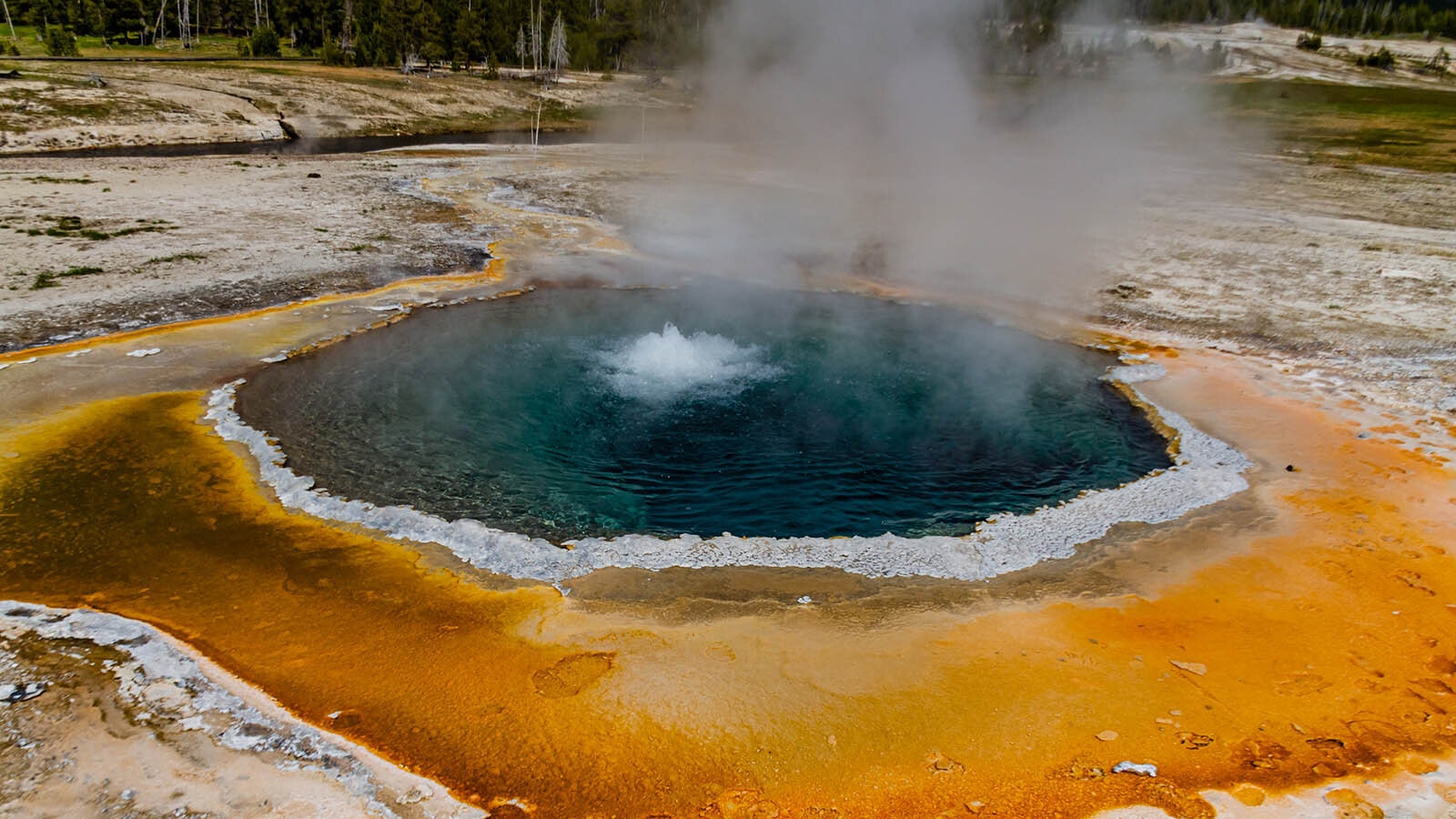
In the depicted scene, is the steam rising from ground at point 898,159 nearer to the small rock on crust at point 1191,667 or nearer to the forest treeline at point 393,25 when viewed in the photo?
the small rock on crust at point 1191,667

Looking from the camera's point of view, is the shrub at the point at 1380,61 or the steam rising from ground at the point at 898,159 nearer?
the steam rising from ground at the point at 898,159

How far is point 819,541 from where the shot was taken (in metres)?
4.72

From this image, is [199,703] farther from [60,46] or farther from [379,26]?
[379,26]

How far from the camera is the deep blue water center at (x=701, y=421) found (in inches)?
208

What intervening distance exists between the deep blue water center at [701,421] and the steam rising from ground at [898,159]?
112 inches

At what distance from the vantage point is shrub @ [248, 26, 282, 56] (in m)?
37.5

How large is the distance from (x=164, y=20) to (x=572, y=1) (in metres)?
20.5

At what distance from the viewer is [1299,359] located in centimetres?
787

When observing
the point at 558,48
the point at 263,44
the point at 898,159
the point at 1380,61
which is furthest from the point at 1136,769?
the point at 1380,61

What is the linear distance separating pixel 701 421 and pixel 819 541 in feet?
6.73

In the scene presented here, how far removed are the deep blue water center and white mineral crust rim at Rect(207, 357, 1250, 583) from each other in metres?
0.23

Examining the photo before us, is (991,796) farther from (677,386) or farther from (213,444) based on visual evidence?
(213,444)

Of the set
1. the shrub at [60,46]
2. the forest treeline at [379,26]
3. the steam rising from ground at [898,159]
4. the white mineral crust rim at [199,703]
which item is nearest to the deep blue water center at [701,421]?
the white mineral crust rim at [199,703]

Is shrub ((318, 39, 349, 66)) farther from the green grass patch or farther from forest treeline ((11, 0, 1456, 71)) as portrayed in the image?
the green grass patch
